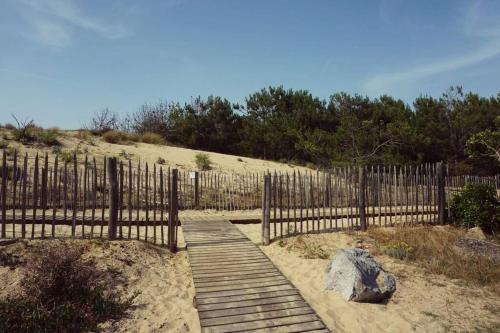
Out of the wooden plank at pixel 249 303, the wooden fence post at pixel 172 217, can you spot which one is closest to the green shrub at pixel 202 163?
the wooden fence post at pixel 172 217

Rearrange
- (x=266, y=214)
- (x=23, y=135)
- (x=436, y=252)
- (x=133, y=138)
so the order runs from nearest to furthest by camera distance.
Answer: (x=436, y=252)
(x=266, y=214)
(x=23, y=135)
(x=133, y=138)

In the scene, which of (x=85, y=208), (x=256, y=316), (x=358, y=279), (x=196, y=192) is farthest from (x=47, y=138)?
(x=358, y=279)

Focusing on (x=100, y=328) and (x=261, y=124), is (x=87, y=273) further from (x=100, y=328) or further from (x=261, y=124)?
(x=261, y=124)

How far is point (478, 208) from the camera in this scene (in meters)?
11.6

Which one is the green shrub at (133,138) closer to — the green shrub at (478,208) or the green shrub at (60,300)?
the green shrub at (60,300)

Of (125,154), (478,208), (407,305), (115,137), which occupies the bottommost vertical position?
(407,305)

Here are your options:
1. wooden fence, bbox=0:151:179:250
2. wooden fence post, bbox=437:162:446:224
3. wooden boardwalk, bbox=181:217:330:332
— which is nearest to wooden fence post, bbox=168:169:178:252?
wooden fence, bbox=0:151:179:250

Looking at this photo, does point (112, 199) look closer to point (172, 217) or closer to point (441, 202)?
point (172, 217)

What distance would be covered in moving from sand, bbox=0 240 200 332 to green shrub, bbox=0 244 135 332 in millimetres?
244

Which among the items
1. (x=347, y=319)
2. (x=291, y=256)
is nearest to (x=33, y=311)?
(x=347, y=319)

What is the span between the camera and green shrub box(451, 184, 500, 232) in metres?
11.5

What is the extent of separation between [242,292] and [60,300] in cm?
297

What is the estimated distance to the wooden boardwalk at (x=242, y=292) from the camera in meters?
5.46

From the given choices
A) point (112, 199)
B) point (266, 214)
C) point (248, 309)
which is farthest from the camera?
point (266, 214)
